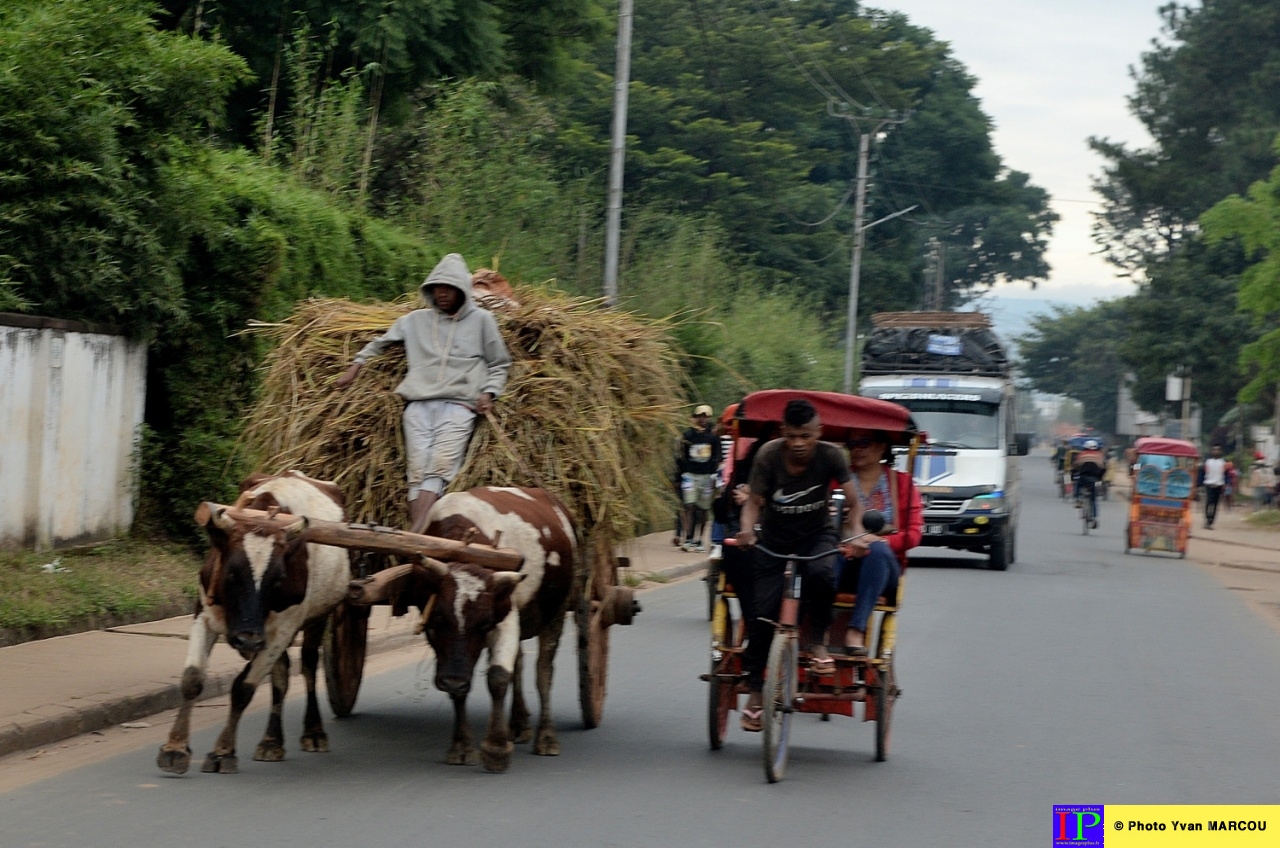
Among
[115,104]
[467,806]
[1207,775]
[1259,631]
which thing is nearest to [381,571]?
[467,806]

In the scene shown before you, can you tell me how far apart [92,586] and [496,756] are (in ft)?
17.2

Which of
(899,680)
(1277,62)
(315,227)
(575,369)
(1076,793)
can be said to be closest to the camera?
(1076,793)

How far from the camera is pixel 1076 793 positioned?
7551mm

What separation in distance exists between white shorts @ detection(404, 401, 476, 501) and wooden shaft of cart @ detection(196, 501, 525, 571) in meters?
0.87

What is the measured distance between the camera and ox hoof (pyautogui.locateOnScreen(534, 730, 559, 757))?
316 inches

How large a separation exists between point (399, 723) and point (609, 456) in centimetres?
196

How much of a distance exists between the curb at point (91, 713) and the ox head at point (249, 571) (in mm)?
1130

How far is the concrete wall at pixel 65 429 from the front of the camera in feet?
37.5

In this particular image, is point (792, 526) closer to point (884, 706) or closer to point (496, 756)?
point (884, 706)

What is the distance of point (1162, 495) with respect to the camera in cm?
2634

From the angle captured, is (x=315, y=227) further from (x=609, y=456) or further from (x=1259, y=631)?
(x=1259, y=631)

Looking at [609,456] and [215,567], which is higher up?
[609,456]

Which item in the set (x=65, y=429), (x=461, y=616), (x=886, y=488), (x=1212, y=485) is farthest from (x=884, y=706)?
(x=1212, y=485)

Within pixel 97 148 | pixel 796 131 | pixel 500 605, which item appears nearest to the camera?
pixel 500 605
